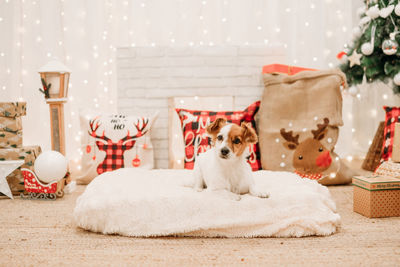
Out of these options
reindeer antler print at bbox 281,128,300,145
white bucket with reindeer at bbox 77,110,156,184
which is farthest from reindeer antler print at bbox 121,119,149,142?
reindeer antler print at bbox 281,128,300,145

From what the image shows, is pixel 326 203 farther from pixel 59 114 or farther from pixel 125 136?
pixel 59 114

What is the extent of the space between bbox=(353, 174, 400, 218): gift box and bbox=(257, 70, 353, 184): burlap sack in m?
0.61

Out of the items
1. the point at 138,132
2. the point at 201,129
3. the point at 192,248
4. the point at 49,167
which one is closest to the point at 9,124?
the point at 49,167

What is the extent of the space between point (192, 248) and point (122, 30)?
8.02ft

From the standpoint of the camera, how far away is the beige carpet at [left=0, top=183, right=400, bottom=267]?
1.18 metres

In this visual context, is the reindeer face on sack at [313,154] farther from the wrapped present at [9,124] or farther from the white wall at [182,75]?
the wrapped present at [9,124]

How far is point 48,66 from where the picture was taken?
214cm

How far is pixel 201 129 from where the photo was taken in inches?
92.8

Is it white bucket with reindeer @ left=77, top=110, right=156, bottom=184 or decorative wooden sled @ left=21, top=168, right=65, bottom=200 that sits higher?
white bucket with reindeer @ left=77, top=110, right=156, bottom=184

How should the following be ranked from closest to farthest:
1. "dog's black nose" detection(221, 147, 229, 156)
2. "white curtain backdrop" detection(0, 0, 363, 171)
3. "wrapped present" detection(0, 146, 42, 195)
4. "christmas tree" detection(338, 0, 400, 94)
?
1. "dog's black nose" detection(221, 147, 229, 156)
2. "wrapped present" detection(0, 146, 42, 195)
3. "christmas tree" detection(338, 0, 400, 94)
4. "white curtain backdrop" detection(0, 0, 363, 171)

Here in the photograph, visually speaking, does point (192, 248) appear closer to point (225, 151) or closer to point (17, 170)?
point (225, 151)

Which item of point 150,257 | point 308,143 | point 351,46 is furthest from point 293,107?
point 150,257

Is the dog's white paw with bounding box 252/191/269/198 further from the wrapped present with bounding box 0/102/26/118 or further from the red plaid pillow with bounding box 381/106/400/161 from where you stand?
the wrapped present with bounding box 0/102/26/118

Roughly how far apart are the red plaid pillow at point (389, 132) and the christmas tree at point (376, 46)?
7.9 inches
